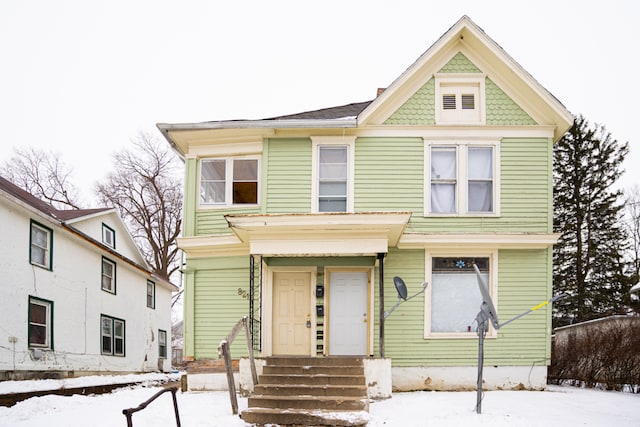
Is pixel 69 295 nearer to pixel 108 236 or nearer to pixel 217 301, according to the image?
pixel 108 236

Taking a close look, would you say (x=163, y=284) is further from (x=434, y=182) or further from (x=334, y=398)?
(x=334, y=398)

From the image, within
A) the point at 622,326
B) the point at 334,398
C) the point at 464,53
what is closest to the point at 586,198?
the point at 622,326

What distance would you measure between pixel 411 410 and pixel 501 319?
14.3 ft

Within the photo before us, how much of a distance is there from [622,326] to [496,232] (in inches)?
182

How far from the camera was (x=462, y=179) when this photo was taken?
542 inches

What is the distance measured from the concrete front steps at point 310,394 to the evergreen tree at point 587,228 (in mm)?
19888

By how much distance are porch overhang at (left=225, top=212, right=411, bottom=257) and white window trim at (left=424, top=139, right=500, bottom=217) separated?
1630 millimetres

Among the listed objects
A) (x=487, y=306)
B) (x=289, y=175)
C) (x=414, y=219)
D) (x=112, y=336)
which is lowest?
(x=112, y=336)

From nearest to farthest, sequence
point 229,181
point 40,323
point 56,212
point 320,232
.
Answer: point 320,232 → point 229,181 → point 40,323 → point 56,212

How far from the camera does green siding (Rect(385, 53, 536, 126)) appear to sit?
1392 cm

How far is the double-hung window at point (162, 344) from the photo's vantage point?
1040 inches

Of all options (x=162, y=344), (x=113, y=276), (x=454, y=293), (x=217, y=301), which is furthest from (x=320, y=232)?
(x=162, y=344)

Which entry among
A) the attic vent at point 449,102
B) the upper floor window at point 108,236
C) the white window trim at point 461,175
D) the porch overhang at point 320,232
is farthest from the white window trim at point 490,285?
the upper floor window at point 108,236

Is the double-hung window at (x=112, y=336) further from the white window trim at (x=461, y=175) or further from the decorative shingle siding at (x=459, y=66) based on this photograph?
the decorative shingle siding at (x=459, y=66)
